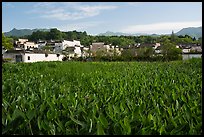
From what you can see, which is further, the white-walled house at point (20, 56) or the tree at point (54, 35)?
the tree at point (54, 35)

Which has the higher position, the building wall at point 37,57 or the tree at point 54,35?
the tree at point 54,35

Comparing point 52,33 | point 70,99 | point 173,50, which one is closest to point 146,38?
point 52,33

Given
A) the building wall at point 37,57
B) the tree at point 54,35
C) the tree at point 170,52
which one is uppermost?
the tree at point 54,35

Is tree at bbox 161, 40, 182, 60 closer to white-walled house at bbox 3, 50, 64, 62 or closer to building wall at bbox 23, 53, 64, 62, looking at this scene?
building wall at bbox 23, 53, 64, 62

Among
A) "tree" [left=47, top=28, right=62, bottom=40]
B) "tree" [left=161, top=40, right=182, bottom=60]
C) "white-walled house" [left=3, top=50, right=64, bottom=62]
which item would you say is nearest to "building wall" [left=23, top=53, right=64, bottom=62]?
"white-walled house" [left=3, top=50, right=64, bottom=62]

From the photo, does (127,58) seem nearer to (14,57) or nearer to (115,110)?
(14,57)

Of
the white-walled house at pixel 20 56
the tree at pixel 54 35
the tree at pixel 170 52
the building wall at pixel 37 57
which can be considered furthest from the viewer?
the tree at pixel 54 35

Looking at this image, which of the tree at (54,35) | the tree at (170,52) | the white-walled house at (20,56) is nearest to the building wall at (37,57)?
the white-walled house at (20,56)

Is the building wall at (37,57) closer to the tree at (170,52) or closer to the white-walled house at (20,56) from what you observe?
the white-walled house at (20,56)

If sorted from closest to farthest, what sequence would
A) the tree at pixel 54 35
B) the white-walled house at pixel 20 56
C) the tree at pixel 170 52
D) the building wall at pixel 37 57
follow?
the tree at pixel 170 52
the white-walled house at pixel 20 56
the building wall at pixel 37 57
the tree at pixel 54 35

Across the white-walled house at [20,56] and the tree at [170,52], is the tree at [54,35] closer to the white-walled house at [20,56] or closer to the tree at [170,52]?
the white-walled house at [20,56]

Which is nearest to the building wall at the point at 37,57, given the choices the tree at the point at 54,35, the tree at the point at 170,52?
the tree at the point at 170,52

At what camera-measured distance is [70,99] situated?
3.24 meters

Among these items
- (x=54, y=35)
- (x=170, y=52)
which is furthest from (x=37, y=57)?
(x=54, y=35)
